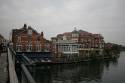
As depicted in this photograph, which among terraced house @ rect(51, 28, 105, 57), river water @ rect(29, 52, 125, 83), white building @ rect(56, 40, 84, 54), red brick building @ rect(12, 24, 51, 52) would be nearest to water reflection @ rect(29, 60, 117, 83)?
river water @ rect(29, 52, 125, 83)

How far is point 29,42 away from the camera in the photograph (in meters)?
43.1

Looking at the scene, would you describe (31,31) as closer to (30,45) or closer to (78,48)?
(30,45)

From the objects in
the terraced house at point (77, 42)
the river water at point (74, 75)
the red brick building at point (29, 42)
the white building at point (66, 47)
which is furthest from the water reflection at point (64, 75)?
the terraced house at point (77, 42)

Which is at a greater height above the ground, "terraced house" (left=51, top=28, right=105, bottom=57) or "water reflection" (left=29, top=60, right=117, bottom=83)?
"terraced house" (left=51, top=28, right=105, bottom=57)

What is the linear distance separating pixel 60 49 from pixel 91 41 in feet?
48.9

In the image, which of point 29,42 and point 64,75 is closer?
point 64,75

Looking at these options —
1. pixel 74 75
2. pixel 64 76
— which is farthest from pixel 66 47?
pixel 64 76

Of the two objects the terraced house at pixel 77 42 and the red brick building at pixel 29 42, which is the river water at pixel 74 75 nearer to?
the red brick building at pixel 29 42

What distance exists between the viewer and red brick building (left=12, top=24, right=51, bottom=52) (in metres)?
42.2

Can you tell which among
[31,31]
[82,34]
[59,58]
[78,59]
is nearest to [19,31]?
[31,31]

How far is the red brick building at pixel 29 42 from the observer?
138ft

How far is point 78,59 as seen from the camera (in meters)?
46.6

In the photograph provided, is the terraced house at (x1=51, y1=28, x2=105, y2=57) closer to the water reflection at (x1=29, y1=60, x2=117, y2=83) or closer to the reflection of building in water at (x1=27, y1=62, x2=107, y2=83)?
the water reflection at (x1=29, y1=60, x2=117, y2=83)

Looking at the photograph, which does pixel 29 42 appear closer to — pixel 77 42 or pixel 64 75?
pixel 64 75
